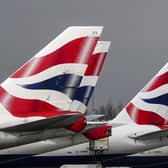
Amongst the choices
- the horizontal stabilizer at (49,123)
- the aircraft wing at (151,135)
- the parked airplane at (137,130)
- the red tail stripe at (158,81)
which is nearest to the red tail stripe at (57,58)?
the horizontal stabilizer at (49,123)

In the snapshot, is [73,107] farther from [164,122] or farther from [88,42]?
[164,122]

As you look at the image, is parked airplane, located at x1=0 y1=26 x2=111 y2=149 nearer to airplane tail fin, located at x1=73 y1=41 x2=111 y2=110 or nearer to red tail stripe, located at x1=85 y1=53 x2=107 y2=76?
airplane tail fin, located at x1=73 y1=41 x2=111 y2=110

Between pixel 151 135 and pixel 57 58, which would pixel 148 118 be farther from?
pixel 57 58

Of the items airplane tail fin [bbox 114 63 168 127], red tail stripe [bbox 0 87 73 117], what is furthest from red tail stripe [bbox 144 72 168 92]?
red tail stripe [bbox 0 87 73 117]

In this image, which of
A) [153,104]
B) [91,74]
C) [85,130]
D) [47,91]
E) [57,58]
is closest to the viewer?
[47,91]

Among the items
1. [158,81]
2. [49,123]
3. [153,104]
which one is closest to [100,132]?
[153,104]

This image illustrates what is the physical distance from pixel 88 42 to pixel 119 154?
1172 centimetres

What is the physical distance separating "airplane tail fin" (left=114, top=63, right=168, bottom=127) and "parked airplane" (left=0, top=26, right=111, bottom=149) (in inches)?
458

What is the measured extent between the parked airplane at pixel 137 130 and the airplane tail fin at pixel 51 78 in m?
10.2

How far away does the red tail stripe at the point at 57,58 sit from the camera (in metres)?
20.0

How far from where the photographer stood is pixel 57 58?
66.9 feet

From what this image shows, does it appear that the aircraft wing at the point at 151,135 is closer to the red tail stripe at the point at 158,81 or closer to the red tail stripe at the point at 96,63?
the red tail stripe at the point at 158,81

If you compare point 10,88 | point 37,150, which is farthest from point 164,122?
point 10,88

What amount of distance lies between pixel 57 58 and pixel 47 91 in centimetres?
107
